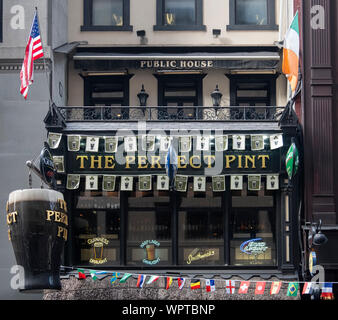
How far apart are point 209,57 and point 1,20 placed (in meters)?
6.45

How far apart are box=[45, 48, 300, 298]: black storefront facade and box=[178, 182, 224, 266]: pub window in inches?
1.2

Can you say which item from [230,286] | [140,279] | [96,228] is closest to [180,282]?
[140,279]

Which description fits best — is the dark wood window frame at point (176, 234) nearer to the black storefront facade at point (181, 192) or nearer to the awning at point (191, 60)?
the black storefront facade at point (181, 192)

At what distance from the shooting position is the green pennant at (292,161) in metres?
20.8

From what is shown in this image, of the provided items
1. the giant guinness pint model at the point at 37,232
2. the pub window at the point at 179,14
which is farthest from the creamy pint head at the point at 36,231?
the pub window at the point at 179,14

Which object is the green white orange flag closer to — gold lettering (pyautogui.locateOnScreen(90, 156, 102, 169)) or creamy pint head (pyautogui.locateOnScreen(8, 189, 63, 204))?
gold lettering (pyautogui.locateOnScreen(90, 156, 102, 169))

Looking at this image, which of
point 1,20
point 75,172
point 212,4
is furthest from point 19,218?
point 212,4

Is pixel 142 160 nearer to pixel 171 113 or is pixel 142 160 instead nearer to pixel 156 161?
pixel 156 161

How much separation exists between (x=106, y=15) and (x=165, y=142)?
5290 mm

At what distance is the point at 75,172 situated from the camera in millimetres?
21750

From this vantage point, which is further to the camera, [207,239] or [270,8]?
[270,8]

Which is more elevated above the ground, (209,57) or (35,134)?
(209,57)

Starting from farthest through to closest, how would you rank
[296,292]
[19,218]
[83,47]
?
[83,47] < [296,292] < [19,218]

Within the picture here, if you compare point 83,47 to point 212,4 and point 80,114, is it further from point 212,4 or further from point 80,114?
point 212,4
